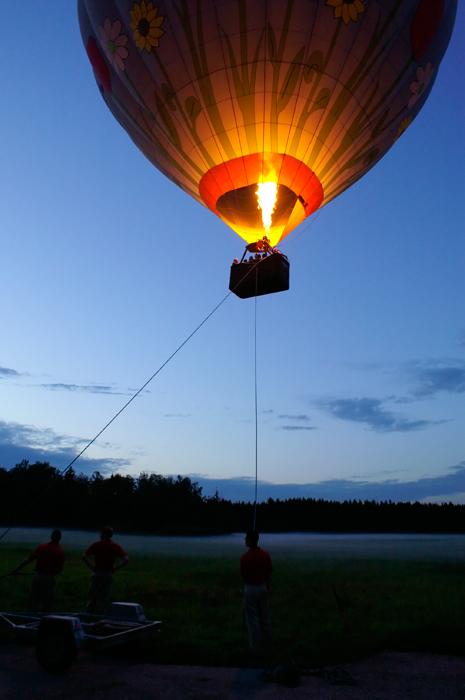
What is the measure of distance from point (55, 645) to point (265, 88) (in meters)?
10.6

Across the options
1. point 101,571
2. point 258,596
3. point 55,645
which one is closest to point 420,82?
point 258,596

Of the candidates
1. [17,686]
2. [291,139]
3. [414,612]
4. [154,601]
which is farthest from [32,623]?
[291,139]

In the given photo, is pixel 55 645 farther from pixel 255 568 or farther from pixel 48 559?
pixel 255 568

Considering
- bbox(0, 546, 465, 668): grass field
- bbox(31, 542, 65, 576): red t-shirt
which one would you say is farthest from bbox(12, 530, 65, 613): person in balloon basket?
bbox(0, 546, 465, 668): grass field

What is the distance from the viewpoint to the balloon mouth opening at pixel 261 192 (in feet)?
37.0

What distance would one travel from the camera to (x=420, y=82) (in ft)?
37.8

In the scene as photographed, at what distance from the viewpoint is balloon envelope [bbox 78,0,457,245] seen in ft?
31.4

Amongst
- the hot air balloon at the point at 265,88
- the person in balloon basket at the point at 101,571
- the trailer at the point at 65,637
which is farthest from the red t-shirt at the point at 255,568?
the hot air balloon at the point at 265,88

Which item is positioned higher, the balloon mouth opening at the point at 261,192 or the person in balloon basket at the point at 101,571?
the balloon mouth opening at the point at 261,192

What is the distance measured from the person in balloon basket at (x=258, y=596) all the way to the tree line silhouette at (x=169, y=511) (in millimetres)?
45774

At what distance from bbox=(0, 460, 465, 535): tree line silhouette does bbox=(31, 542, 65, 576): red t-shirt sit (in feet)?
147

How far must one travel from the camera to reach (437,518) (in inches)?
2938

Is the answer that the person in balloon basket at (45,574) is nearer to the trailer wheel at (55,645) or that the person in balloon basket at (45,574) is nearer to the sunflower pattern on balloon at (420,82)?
the trailer wheel at (55,645)

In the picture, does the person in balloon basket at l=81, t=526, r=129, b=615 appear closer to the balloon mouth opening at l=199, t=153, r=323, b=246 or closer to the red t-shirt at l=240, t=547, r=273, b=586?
the red t-shirt at l=240, t=547, r=273, b=586
